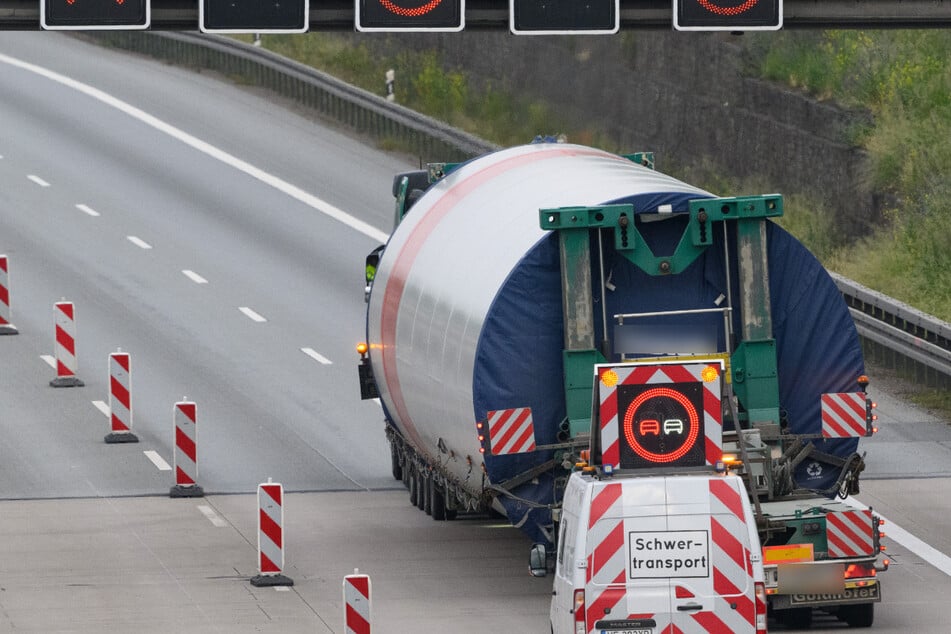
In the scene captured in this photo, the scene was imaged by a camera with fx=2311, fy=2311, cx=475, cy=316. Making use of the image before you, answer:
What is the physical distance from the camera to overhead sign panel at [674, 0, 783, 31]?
21.6 meters

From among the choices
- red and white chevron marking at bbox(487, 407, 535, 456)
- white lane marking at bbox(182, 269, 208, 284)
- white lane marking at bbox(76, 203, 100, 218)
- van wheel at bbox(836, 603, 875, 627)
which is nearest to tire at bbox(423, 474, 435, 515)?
red and white chevron marking at bbox(487, 407, 535, 456)

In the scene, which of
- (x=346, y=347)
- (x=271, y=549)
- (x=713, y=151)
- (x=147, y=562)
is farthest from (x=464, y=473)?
(x=713, y=151)

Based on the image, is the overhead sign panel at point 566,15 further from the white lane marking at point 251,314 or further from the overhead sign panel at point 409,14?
the white lane marking at point 251,314

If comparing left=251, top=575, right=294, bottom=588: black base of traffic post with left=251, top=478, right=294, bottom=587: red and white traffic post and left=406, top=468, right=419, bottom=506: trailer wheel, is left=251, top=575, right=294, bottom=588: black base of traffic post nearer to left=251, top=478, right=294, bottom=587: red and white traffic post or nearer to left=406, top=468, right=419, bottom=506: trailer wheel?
left=251, top=478, right=294, bottom=587: red and white traffic post

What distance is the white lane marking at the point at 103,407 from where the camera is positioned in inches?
1153

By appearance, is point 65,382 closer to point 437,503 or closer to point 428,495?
point 428,495

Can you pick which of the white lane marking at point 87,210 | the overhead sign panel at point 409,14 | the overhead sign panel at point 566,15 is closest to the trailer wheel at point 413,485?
the overhead sign panel at point 409,14

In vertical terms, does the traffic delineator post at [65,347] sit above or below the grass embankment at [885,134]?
below

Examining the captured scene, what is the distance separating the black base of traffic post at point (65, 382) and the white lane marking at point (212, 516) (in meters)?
6.17

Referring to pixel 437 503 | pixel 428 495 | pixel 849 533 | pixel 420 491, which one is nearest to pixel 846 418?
pixel 849 533

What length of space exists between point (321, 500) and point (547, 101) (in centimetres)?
2320

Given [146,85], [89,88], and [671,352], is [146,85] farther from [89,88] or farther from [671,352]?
[671,352]

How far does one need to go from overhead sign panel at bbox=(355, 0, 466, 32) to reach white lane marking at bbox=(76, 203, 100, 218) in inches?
793

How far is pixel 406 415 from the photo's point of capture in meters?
23.3
